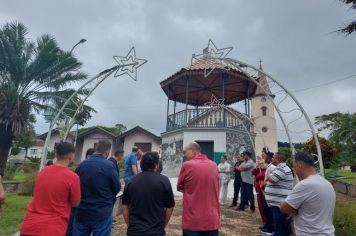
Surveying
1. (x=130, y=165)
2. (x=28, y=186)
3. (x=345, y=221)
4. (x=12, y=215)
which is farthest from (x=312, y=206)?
(x=28, y=186)

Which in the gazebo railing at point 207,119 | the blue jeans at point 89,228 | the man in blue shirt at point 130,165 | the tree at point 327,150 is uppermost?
the gazebo railing at point 207,119

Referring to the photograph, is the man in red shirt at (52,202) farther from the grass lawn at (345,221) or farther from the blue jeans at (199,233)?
the grass lawn at (345,221)

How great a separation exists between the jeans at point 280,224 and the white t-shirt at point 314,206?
7.16ft

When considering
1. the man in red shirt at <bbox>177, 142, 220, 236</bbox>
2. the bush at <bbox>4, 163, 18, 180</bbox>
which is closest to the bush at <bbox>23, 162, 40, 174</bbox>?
the bush at <bbox>4, 163, 18, 180</bbox>

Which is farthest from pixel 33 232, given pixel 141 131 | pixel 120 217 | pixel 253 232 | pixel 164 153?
pixel 141 131

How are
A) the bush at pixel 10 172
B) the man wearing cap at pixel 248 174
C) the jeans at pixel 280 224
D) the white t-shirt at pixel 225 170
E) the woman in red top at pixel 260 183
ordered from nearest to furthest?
the jeans at pixel 280 224 → the woman in red top at pixel 260 183 → the man wearing cap at pixel 248 174 → the white t-shirt at pixel 225 170 → the bush at pixel 10 172

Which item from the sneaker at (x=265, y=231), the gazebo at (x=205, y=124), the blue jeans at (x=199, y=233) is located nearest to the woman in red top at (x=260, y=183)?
the sneaker at (x=265, y=231)

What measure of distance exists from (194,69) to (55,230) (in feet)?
48.1

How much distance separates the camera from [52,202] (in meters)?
3.30

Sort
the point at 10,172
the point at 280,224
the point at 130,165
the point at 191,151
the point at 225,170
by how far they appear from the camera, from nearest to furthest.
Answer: the point at 191,151 → the point at 280,224 → the point at 130,165 → the point at 225,170 → the point at 10,172

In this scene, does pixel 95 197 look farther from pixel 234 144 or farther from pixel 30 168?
pixel 234 144

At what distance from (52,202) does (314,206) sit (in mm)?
2605

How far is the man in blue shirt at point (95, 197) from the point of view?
411 centimetres

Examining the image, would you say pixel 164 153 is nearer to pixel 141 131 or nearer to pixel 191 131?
pixel 191 131
